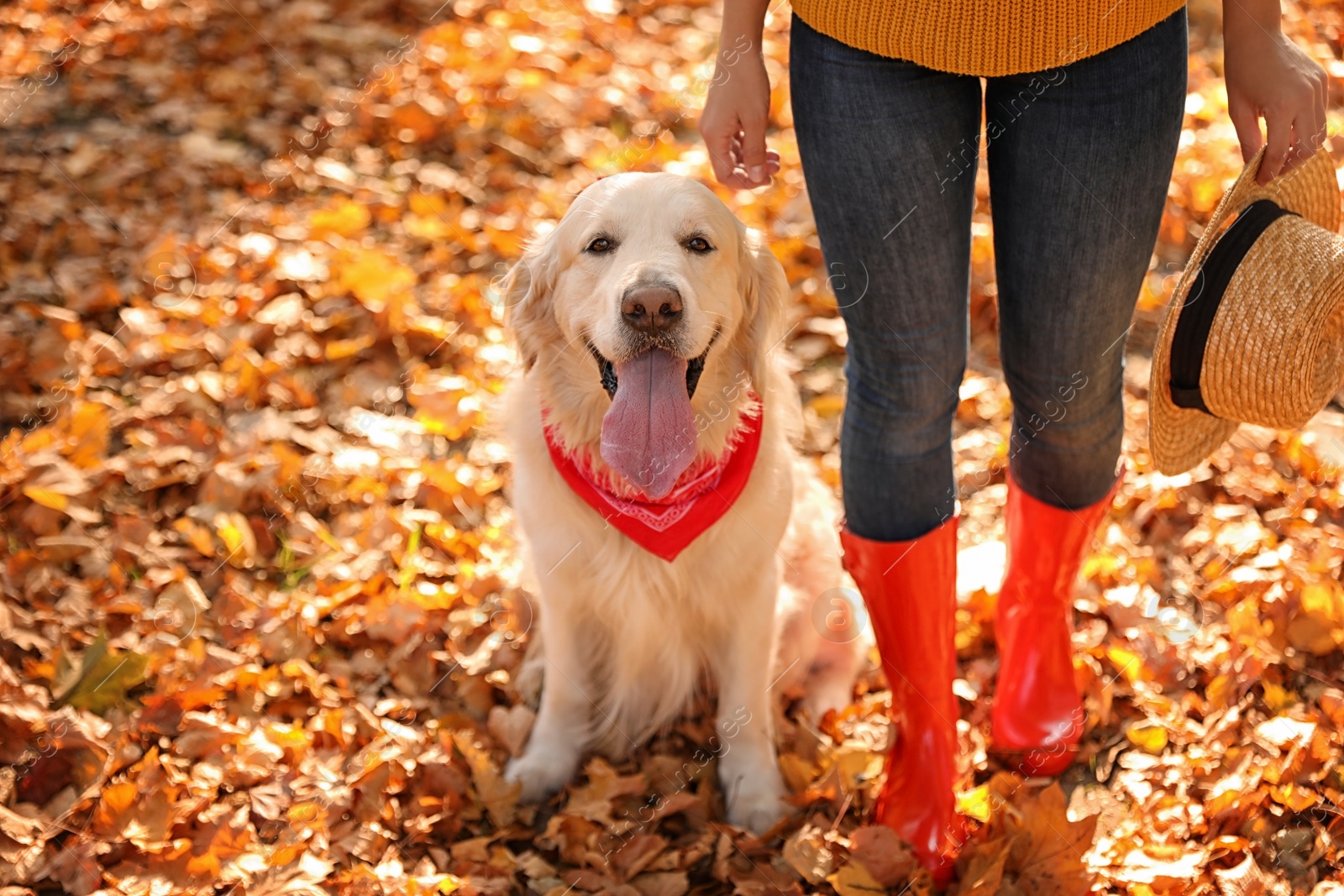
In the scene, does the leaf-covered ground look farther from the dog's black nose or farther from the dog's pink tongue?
the dog's black nose

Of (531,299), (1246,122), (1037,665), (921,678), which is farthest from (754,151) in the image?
(1037,665)

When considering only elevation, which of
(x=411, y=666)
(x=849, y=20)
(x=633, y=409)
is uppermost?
(x=849, y=20)

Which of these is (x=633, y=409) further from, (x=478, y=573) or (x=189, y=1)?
(x=189, y=1)

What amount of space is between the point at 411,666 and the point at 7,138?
369 cm

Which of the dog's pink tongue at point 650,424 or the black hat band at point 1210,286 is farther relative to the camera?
the dog's pink tongue at point 650,424

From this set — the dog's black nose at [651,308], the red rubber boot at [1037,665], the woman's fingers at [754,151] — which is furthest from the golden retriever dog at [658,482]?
the red rubber boot at [1037,665]

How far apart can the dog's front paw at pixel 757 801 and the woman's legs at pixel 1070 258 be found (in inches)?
26.0

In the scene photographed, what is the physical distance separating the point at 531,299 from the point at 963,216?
0.98 m

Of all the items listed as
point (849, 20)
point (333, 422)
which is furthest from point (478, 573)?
point (849, 20)

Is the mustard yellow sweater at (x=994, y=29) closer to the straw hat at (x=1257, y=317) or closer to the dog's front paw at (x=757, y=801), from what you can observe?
the straw hat at (x=1257, y=317)

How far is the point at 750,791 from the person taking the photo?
7.91 ft

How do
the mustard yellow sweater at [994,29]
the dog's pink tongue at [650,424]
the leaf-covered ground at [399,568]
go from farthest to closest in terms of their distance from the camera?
the leaf-covered ground at [399,568] → the dog's pink tongue at [650,424] → the mustard yellow sweater at [994,29]

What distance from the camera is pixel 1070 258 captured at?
180cm

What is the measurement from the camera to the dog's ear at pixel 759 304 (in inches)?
91.4
